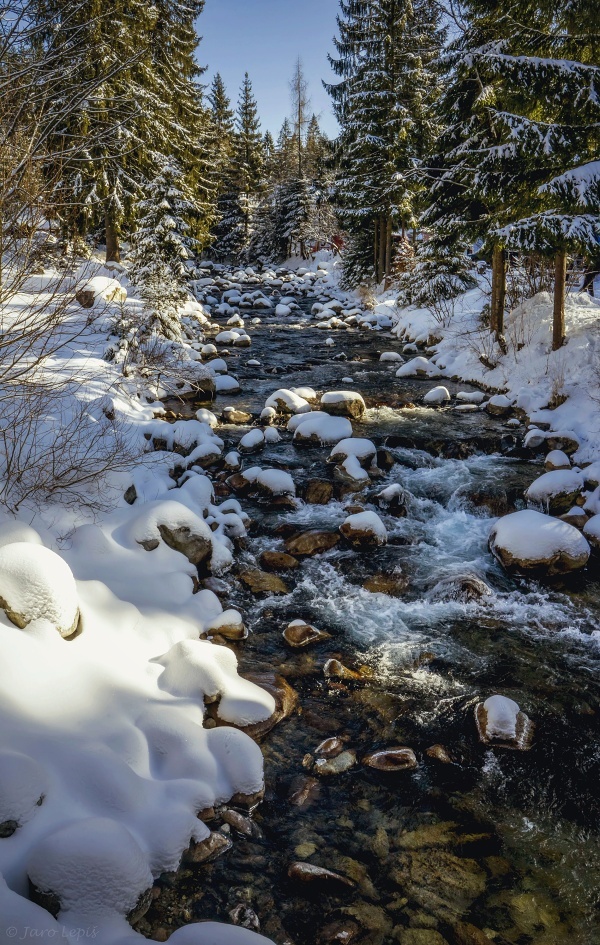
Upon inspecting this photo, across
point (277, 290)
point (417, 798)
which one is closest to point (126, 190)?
point (277, 290)

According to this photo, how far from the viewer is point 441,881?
315 cm

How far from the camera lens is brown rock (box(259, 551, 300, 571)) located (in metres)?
6.35

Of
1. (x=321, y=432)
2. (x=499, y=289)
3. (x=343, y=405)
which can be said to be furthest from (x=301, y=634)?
(x=499, y=289)

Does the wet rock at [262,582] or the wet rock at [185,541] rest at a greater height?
the wet rock at [185,541]

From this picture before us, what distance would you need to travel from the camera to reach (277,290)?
100 ft

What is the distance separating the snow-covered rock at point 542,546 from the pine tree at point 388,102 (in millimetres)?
15340

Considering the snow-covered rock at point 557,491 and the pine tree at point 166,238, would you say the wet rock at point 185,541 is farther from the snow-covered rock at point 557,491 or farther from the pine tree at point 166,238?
the pine tree at point 166,238

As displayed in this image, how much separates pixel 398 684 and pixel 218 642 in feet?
5.46

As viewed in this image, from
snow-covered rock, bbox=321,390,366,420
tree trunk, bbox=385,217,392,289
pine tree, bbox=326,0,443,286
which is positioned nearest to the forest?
snow-covered rock, bbox=321,390,366,420

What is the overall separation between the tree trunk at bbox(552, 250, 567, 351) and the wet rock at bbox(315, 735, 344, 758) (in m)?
9.58

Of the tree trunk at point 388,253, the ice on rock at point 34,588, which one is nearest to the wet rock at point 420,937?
the ice on rock at point 34,588

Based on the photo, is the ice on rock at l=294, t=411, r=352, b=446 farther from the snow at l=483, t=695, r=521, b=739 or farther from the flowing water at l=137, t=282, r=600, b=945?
the snow at l=483, t=695, r=521, b=739

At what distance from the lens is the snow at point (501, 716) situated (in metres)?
4.11

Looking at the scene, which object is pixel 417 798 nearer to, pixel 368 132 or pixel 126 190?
pixel 126 190
